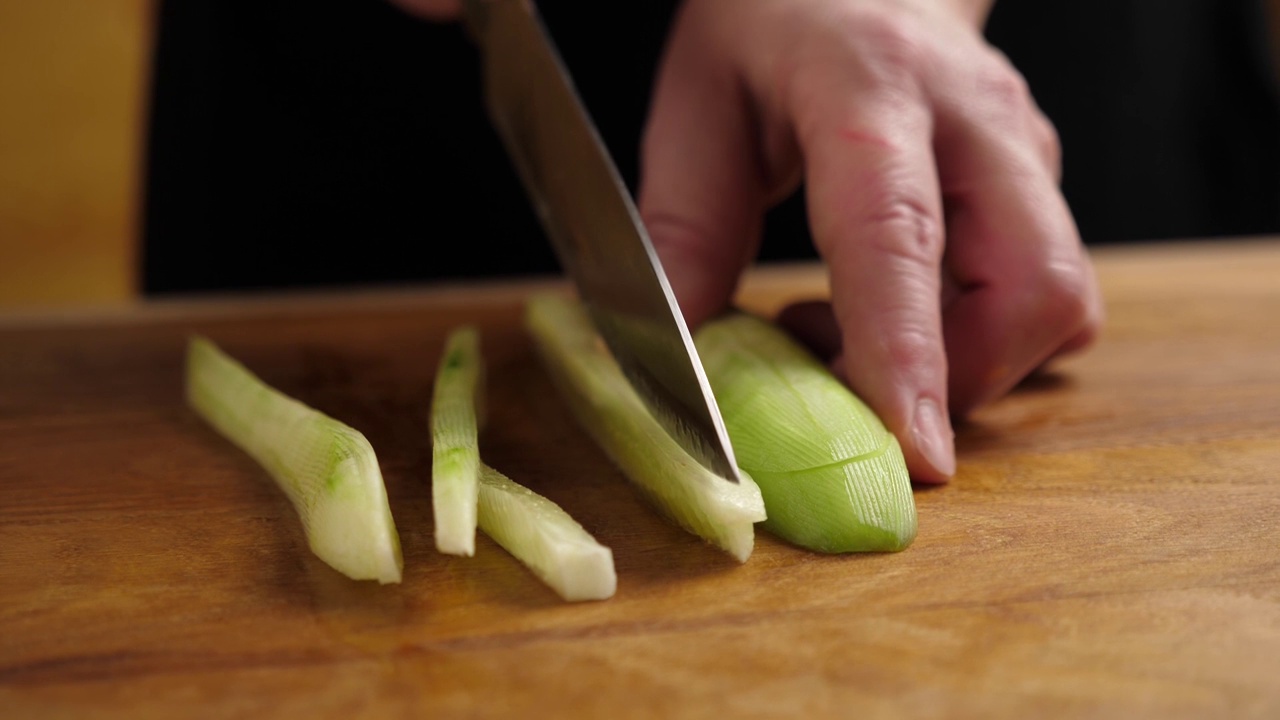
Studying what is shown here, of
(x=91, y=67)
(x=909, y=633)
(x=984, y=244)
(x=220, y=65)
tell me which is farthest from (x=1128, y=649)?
(x=91, y=67)

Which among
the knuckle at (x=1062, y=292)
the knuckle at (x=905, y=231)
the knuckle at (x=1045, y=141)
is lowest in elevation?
the knuckle at (x=1062, y=292)

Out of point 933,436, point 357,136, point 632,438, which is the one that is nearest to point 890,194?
point 933,436

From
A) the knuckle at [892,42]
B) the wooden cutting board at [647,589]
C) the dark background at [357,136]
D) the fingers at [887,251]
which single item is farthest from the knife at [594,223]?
the dark background at [357,136]

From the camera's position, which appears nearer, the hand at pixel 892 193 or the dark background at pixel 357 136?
the hand at pixel 892 193

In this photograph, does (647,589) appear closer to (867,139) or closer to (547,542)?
(547,542)

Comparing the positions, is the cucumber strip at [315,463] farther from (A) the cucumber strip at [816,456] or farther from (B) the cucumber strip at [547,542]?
(A) the cucumber strip at [816,456]

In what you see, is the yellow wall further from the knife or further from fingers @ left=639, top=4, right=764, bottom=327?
fingers @ left=639, top=4, right=764, bottom=327

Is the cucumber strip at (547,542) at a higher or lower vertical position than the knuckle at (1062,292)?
lower
